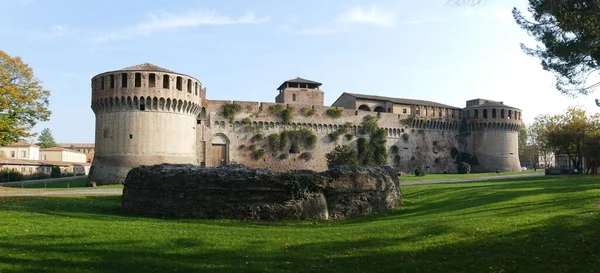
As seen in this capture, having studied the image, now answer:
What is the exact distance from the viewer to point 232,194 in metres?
17.5

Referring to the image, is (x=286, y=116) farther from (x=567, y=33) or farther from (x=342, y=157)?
(x=567, y=33)

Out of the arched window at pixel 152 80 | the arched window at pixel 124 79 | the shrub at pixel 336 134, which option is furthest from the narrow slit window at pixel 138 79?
the shrub at pixel 336 134

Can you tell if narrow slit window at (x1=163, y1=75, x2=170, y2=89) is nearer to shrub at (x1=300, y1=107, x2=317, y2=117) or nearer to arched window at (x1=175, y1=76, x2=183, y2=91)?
arched window at (x1=175, y1=76, x2=183, y2=91)

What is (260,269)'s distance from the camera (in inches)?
313

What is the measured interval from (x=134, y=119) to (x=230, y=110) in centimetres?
1222

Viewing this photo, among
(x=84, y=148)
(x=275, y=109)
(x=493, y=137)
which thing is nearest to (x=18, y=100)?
(x=275, y=109)

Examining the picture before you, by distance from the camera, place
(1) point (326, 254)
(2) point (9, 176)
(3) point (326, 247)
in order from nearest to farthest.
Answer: (1) point (326, 254), (3) point (326, 247), (2) point (9, 176)

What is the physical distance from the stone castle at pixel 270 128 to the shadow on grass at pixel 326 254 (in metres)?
28.5

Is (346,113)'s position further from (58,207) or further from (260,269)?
(260,269)

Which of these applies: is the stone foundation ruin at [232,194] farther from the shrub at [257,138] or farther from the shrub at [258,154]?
the shrub at [257,138]

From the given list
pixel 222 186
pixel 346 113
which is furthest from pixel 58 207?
pixel 346 113

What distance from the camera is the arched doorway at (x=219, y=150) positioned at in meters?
46.8

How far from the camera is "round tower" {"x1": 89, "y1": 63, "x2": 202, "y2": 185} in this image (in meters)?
37.1

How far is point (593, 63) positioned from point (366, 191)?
386 inches
